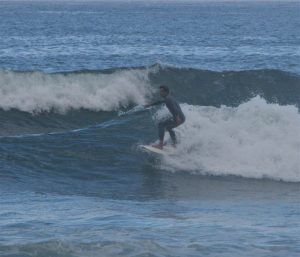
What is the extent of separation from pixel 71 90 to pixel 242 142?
8.05 m

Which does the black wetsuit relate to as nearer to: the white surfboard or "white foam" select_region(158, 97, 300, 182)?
the white surfboard

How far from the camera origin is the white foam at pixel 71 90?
73.6 ft

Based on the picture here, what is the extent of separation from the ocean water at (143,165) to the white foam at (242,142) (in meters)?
0.03

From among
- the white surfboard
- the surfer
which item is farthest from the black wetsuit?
the white surfboard

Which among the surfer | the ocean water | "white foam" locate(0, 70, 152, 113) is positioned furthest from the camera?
"white foam" locate(0, 70, 152, 113)

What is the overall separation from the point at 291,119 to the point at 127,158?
12.7 ft

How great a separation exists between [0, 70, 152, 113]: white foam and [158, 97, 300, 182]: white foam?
4916 mm

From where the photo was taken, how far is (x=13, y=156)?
16.3 metres

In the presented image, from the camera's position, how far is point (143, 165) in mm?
16438

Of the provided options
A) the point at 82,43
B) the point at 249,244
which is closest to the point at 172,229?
the point at 249,244

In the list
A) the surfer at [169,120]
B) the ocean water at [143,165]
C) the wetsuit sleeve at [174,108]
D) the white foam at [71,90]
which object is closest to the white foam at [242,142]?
the ocean water at [143,165]

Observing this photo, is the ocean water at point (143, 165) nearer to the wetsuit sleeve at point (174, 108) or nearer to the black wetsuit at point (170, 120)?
the black wetsuit at point (170, 120)

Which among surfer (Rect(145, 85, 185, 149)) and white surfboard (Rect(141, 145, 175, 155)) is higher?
surfer (Rect(145, 85, 185, 149))

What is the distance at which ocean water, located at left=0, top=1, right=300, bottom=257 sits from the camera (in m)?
9.55
